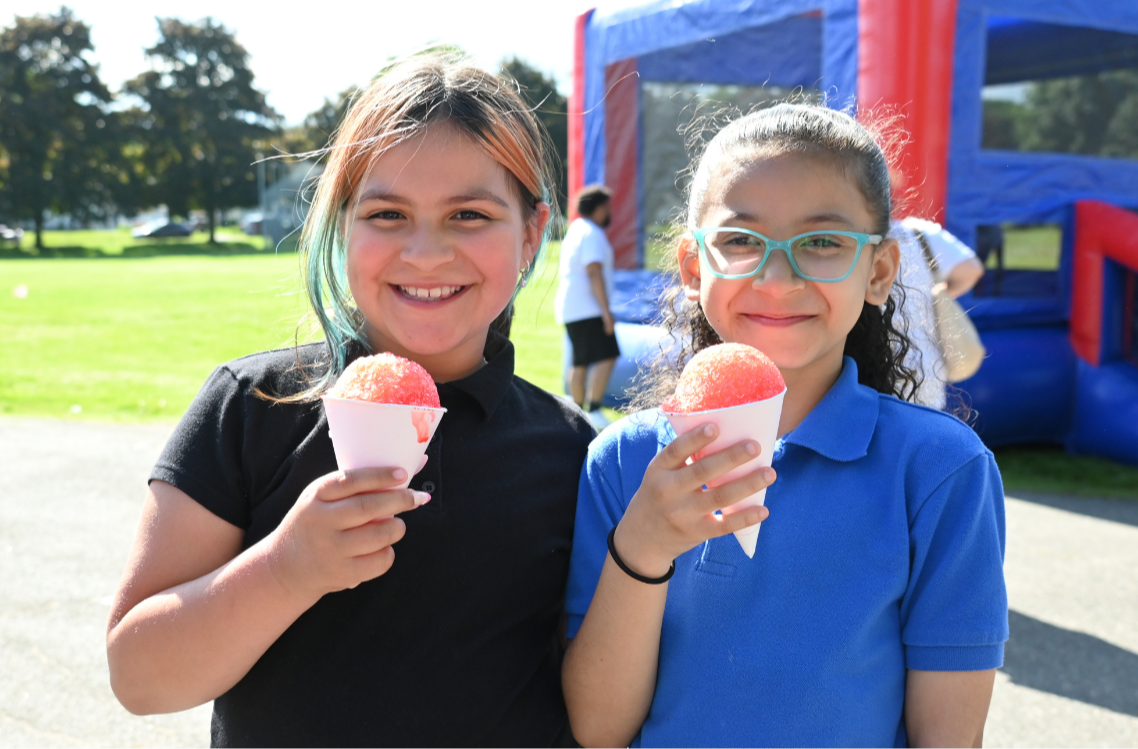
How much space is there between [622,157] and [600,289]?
2023 millimetres

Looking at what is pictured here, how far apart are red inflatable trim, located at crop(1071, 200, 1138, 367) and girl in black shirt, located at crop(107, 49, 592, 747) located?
7359 mm

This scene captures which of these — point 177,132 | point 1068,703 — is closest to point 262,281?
point 1068,703

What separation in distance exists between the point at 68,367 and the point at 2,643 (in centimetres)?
907

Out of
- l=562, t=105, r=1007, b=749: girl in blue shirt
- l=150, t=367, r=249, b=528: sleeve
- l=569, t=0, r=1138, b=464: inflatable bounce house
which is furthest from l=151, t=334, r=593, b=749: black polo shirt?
l=569, t=0, r=1138, b=464: inflatable bounce house

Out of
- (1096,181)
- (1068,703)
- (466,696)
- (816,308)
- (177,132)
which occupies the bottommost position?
(1068,703)

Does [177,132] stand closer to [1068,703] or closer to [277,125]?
[277,125]

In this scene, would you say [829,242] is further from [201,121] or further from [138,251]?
[201,121]

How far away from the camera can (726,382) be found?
1.40m

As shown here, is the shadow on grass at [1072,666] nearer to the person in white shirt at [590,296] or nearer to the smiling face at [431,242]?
the smiling face at [431,242]

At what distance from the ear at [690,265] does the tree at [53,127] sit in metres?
58.4

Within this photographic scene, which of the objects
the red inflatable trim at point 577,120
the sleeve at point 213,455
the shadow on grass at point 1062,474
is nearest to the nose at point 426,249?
the sleeve at point 213,455

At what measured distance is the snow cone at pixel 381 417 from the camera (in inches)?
55.0

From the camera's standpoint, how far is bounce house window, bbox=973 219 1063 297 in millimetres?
7680

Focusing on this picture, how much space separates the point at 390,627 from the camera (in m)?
1.68
